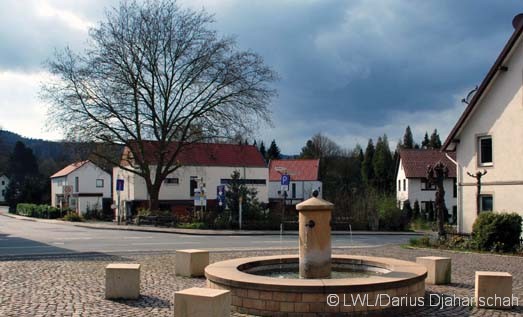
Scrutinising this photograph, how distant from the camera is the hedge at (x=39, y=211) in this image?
63406 mm

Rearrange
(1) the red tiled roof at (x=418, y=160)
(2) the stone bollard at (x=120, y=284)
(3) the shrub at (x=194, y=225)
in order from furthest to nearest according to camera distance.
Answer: (1) the red tiled roof at (x=418, y=160), (3) the shrub at (x=194, y=225), (2) the stone bollard at (x=120, y=284)

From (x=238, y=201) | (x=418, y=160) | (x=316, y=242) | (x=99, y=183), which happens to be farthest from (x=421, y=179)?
(x=316, y=242)

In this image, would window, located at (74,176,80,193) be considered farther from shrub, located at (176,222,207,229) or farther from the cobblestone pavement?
the cobblestone pavement

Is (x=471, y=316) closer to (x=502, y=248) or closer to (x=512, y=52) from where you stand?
(x=502, y=248)

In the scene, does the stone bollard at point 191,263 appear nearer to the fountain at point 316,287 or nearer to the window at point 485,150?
the fountain at point 316,287

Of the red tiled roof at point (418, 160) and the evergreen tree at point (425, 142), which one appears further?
the evergreen tree at point (425, 142)

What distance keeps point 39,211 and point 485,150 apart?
181ft

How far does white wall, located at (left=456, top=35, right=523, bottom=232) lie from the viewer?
25531mm

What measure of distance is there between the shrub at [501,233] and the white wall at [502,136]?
4781 mm

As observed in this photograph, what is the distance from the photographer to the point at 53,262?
52.1 feet

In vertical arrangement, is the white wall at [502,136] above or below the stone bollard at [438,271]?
above

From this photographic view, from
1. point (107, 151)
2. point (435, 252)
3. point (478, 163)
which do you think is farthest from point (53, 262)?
point (107, 151)

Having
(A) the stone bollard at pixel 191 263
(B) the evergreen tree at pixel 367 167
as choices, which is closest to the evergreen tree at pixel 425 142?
(B) the evergreen tree at pixel 367 167

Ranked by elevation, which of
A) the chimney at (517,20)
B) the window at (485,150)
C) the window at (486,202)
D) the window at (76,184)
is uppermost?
the chimney at (517,20)
